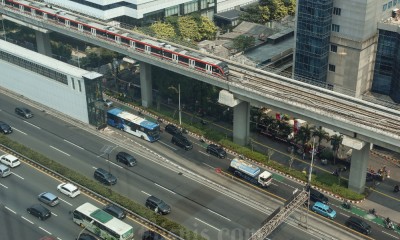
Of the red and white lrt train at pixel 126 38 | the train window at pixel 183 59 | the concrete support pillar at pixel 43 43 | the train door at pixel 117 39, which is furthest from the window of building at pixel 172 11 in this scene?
the train window at pixel 183 59

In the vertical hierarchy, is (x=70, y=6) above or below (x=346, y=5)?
below

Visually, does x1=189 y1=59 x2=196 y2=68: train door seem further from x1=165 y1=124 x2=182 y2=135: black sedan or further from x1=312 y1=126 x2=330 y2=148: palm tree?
x1=312 y1=126 x2=330 y2=148: palm tree

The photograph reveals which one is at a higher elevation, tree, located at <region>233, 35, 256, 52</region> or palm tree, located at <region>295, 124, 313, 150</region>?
tree, located at <region>233, 35, 256, 52</region>

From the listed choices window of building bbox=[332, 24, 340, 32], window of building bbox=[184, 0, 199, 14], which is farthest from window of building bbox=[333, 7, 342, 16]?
window of building bbox=[184, 0, 199, 14]

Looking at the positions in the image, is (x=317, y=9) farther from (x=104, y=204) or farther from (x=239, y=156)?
(x=104, y=204)

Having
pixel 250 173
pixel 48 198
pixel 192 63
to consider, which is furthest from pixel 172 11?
pixel 48 198

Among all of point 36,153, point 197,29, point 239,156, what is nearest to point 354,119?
point 239,156
